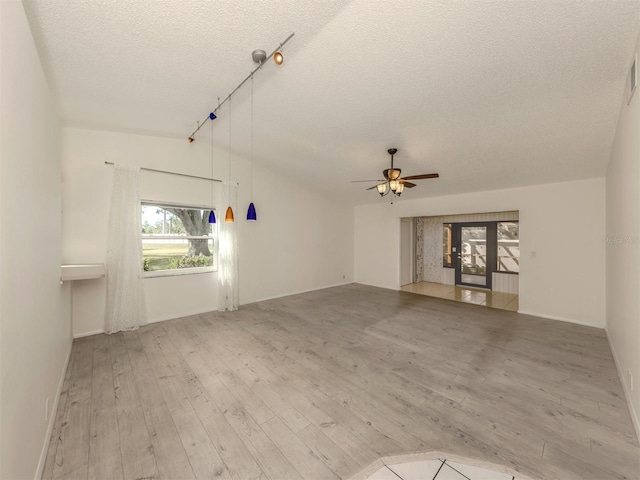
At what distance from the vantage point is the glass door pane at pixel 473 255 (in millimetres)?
7457

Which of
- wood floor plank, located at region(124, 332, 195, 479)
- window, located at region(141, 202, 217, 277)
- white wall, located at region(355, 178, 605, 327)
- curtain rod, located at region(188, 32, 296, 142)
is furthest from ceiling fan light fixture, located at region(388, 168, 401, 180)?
window, located at region(141, 202, 217, 277)

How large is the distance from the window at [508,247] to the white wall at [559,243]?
7.03 feet

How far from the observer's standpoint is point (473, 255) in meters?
7.69

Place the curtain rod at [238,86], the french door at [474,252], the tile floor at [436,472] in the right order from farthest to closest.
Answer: the french door at [474,252] → the curtain rod at [238,86] → the tile floor at [436,472]

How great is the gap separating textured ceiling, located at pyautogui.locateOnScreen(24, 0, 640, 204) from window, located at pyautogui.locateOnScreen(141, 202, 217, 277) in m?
1.47

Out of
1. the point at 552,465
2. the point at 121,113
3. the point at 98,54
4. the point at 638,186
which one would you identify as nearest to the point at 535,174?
the point at 638,186

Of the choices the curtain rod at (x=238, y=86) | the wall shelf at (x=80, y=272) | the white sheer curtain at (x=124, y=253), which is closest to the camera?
the curtain rod at (x=238, y=86)

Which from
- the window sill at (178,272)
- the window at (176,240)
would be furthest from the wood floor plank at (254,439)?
the window at (176,240)

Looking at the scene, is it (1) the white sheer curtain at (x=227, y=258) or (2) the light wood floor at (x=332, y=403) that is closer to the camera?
(2) the light wood floor at (x=332, y=403)

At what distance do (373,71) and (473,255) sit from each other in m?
7.02

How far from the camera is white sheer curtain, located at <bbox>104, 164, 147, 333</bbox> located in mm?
3969

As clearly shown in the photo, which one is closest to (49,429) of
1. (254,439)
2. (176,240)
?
(254,439)

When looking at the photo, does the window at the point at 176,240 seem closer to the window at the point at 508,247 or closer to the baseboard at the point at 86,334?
the baseboard at the point at 86,334

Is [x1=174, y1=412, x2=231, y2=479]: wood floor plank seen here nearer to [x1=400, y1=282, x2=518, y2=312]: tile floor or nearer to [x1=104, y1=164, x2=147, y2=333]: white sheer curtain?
[x1=104, y1=164, x2=147, y2=333]: white sheer curtain
